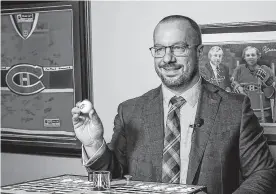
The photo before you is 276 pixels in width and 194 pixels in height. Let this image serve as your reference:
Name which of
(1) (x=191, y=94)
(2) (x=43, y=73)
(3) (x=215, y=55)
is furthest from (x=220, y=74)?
(2) (x=43, y=73)

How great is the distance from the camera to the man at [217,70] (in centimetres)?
390

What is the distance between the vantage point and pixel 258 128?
3377mm

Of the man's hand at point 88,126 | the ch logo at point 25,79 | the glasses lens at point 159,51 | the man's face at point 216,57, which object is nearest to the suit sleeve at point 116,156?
the man's hand at point 88,126

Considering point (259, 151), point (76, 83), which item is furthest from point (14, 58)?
point (259, 151)

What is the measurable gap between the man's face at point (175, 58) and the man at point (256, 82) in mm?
593

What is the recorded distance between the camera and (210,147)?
331 centimetres

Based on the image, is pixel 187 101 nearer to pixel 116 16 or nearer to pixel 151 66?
pixel 151 66

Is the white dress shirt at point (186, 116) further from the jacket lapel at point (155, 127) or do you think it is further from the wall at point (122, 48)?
the wall at point (122, 48)

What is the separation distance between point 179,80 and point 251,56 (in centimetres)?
73

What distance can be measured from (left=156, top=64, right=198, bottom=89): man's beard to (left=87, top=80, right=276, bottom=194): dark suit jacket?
15 centimetres

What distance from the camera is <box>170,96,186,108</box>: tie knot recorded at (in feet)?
11.2

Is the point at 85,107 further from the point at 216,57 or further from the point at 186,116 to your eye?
the point at 216,57

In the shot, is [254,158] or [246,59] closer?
[254,158]

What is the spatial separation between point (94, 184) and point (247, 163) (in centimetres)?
107
